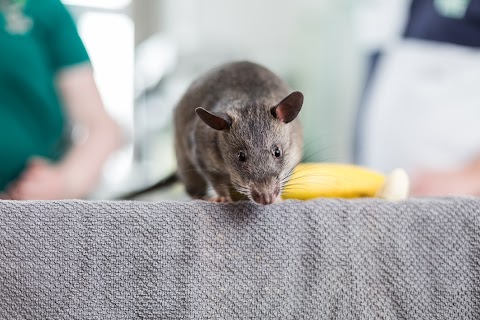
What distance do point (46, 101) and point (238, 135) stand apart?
3.44 feet

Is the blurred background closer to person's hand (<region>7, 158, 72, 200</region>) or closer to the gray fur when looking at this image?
person's hand (<region>7, 158, 72, 200</region>)

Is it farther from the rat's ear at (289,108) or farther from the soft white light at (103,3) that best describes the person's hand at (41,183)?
the soft white light at (103,3)

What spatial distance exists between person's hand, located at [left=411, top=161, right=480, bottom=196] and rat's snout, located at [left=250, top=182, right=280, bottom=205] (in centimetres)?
91

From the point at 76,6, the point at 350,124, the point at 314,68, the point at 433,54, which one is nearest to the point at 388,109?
the point at 433,54

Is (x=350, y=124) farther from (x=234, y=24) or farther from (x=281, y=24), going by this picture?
(x=234, y=24)

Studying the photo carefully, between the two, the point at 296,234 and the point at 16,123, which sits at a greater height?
the point at 296,234

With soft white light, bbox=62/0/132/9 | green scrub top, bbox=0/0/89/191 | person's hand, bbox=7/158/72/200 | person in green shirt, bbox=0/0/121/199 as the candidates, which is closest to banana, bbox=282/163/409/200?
person's hand, bbox=7/158/72/200

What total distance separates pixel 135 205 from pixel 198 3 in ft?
11.6

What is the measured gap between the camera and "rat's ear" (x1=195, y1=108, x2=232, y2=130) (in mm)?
925

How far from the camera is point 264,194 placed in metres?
0.88

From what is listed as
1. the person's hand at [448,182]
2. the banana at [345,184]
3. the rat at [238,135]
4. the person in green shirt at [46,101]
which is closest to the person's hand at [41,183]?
the person in green shirt at [46,101]

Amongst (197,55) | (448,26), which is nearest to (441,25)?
(448,26)

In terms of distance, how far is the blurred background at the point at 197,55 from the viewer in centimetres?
347

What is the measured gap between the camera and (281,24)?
3898mm
